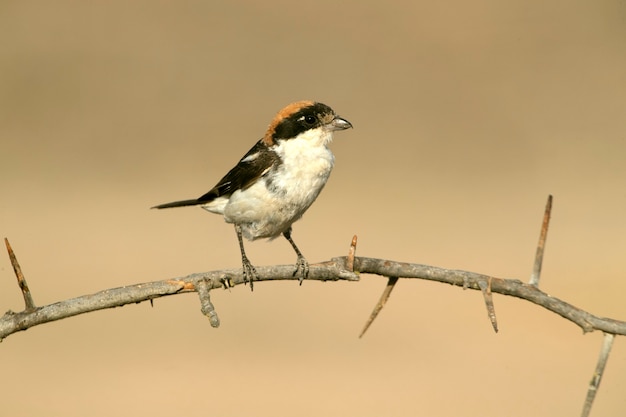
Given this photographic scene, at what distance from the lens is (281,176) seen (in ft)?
16.3

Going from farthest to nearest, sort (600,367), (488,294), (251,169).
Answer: (251,169), (488,294), (600,367)

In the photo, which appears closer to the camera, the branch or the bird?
the branch

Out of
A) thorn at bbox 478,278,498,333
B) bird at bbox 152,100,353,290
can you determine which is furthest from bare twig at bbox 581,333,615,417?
bird at bbox 152,100,353,290

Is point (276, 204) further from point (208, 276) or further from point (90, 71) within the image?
point (90, 71)

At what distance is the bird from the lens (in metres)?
4.93

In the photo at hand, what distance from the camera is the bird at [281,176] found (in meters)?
4.93

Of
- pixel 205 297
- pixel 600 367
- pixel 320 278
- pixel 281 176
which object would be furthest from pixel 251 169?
pixel 600 367

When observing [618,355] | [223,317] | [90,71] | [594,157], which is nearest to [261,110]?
[90,71]

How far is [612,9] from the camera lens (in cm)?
1756

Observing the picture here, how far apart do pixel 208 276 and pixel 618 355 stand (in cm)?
666

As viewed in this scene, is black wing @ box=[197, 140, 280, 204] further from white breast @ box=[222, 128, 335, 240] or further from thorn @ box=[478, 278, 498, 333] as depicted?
thorn @ box=[478, 278, 498, 333]

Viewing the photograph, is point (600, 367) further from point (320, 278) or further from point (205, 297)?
point (205, 297)

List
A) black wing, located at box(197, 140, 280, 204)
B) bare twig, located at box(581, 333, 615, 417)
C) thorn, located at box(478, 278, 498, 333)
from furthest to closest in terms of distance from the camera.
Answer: black wing, located at box(197, 140, 280, 204), thorn, located at box(478, 278, 498, 333), bare twig, located at box(581, 333, 615, 417)

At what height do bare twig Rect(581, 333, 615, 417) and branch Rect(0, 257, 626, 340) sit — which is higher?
branch Rect(0, 257, 626, 340)
